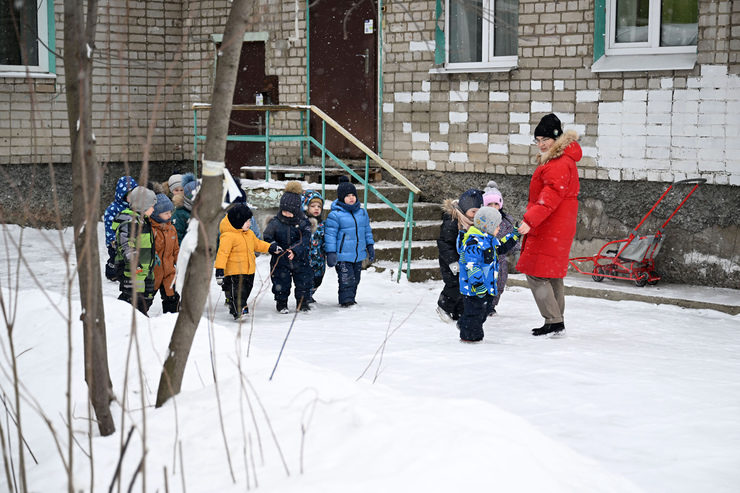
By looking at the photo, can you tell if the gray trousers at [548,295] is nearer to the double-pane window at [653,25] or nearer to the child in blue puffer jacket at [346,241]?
the child in blue puffer jacket at [346,241]

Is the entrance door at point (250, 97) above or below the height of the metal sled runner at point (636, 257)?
above

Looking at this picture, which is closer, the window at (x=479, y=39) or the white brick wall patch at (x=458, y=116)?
the window at (x=479, y=39)

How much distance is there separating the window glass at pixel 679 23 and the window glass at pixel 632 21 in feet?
0.56

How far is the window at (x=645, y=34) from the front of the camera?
27.4 feet

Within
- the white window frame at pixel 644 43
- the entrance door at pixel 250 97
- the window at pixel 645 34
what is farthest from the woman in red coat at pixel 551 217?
the entrance door at pixel 250 97

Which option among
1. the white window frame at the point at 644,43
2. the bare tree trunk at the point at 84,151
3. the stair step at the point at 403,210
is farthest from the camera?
the stair step at the point at 403,210

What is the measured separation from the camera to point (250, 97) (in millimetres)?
11641

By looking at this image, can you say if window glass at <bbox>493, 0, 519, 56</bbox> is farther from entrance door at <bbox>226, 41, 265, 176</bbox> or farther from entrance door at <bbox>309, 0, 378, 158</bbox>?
entrance door at <bbox>226, 41, 265, 176</bbox>

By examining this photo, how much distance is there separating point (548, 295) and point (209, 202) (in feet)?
10.3

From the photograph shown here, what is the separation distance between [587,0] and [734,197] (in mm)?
2500

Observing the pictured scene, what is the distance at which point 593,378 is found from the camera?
4.86m

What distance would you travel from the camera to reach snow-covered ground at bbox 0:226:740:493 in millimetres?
2879

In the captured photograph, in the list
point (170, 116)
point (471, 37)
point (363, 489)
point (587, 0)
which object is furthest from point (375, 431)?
point (170, 116)

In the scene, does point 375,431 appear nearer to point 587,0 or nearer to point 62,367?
point 62,367
